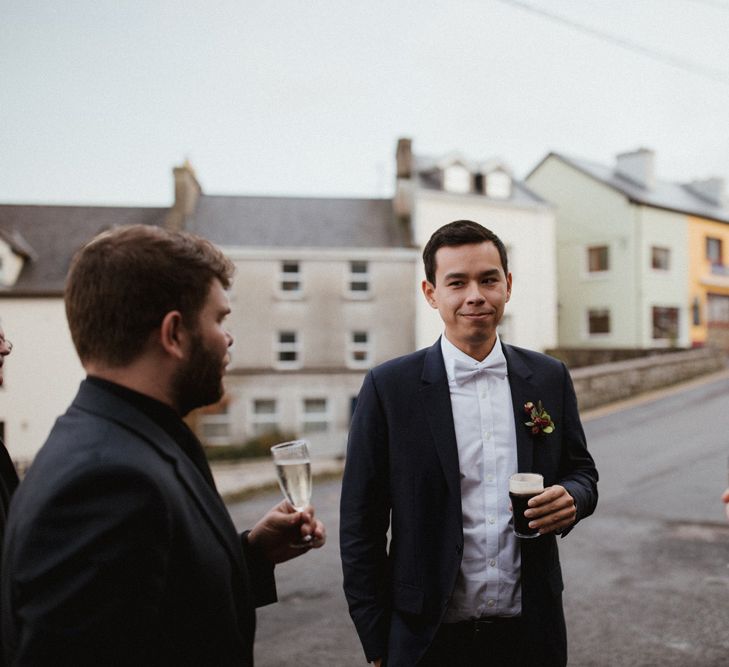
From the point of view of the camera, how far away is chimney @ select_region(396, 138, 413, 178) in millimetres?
28156

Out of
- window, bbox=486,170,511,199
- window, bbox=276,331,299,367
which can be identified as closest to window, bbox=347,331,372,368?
window, bbox=276,331,299,367

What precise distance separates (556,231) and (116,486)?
34.0 meters

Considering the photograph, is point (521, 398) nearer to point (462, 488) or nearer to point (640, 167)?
point (462, 488)

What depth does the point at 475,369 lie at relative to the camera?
2617 millimetres

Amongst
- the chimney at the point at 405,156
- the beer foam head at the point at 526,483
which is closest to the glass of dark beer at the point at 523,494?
the beer foam head at the point at 526,483

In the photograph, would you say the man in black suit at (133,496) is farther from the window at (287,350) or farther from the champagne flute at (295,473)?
the window at (287,350)

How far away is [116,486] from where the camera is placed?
1324 millimetres

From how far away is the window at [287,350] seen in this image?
90.6ft

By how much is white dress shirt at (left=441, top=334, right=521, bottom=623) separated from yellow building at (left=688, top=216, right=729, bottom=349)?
110ft

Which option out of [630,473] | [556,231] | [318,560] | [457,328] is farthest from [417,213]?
[457,328]

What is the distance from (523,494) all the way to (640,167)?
115 feet

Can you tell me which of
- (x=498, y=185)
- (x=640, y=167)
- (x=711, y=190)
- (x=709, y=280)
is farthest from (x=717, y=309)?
(x=498, y=185)

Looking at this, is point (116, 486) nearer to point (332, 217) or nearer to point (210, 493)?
point (210, 493)

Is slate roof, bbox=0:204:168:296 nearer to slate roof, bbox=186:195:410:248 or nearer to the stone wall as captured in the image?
slate roof, bbox=186:195:410:248
